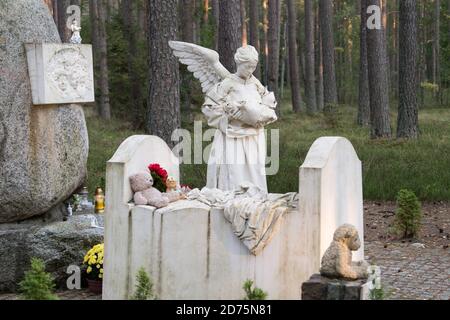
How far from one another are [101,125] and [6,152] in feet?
52.4

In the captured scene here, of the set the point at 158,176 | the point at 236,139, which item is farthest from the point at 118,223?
the point at 236,139

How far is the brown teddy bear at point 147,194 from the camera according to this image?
24.6 ft

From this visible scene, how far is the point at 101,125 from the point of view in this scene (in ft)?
79.6

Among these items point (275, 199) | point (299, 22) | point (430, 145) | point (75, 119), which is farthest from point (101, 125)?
point (299, 22)

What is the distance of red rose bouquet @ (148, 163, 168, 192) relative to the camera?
7.90 meters

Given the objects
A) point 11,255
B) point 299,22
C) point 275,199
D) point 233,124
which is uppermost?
point 299,22

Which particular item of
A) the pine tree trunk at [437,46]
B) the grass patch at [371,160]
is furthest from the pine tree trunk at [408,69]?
the pine tree trunk at [437,46]

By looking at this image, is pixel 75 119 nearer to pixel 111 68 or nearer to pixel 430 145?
pixel 430 145

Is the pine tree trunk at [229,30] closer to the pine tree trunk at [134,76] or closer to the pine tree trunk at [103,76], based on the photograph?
the pine tree trunk at [134,76]

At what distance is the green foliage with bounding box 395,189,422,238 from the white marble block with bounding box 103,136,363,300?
3.31 metres

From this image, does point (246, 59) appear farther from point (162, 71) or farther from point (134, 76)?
point (134, 76)

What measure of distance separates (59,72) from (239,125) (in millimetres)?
1892

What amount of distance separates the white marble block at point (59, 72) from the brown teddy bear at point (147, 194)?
141 cm

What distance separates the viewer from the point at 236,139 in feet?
26.7
